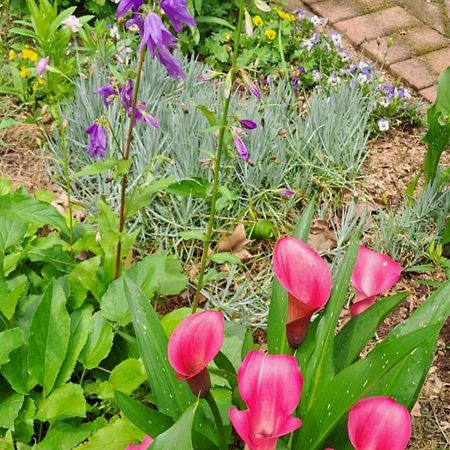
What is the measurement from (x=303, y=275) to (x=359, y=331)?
389 mm

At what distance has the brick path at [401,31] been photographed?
3441mm

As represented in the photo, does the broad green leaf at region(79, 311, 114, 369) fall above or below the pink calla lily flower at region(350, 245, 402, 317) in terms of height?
below

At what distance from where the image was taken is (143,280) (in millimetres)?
1999

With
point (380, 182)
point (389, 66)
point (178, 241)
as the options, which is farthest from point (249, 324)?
point (389, 66)

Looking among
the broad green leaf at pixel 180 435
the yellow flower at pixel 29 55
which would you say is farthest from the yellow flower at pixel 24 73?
the broad green leaf at pixel 180 435

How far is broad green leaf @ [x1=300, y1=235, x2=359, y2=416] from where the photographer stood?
4.81ft

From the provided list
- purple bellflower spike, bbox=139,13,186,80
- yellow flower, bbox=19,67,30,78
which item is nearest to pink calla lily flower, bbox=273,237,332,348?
purple bellflower spike, bbox=139,13,186,80

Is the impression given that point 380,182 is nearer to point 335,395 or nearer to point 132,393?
point 132,393

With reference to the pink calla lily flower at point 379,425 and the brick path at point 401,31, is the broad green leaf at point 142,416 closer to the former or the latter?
the pink calla lily flower at point 379,425

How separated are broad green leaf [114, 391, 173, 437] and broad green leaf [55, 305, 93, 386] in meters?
0.48

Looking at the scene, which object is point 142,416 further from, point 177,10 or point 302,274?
point 177,10

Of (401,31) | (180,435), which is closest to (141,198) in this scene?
(180,435)

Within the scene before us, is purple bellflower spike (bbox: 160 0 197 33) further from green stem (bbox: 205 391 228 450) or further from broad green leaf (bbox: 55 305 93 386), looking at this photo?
broad green leaf (bbox: 55 305 93 386)

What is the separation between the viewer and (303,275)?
1213mm
